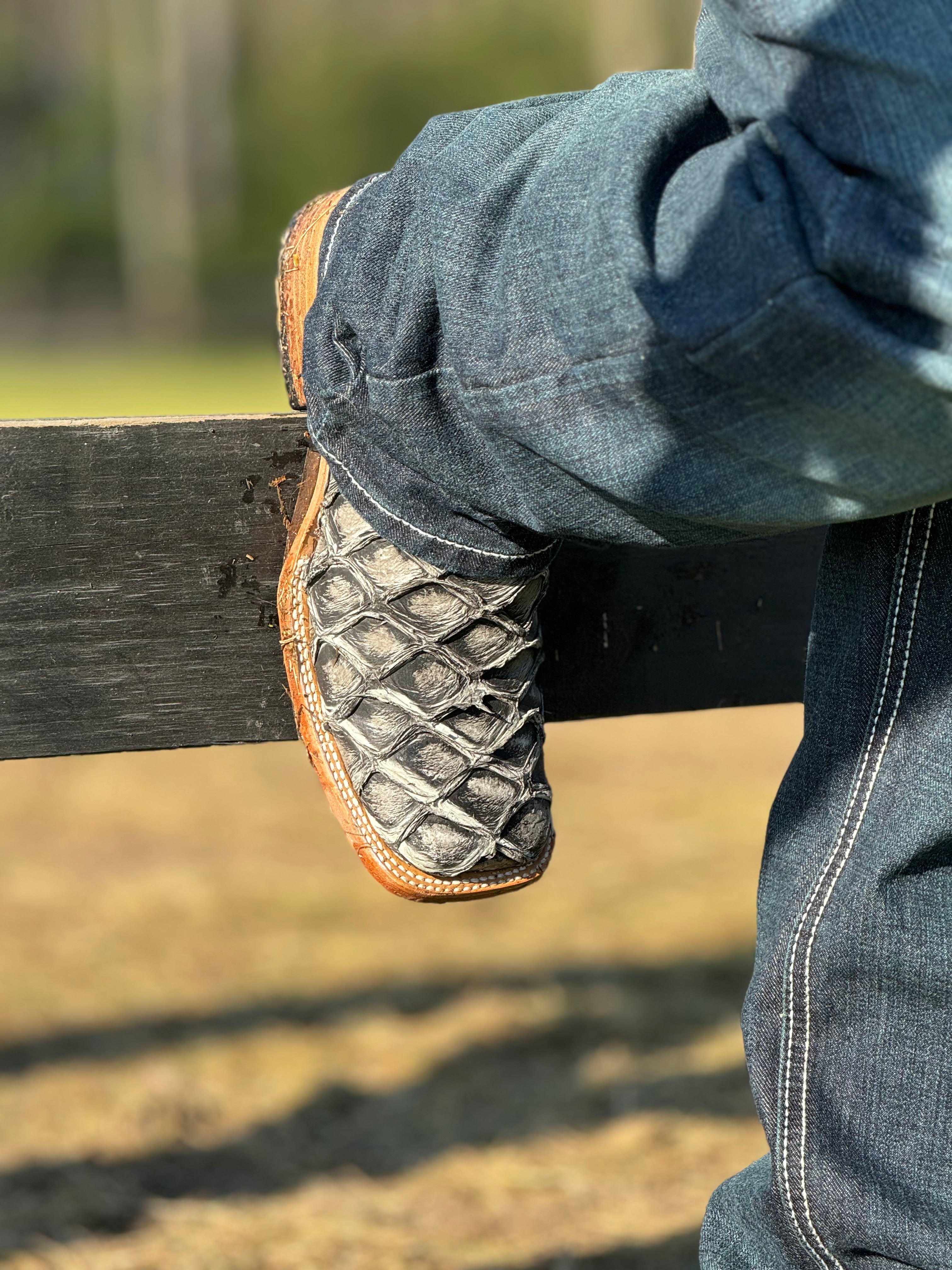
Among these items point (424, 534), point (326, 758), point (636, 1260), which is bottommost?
point (636, 1260)

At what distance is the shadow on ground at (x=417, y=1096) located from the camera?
136cm

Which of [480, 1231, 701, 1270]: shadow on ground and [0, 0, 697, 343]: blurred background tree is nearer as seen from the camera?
[480, 1231, 701, 1270]: shadow on ground

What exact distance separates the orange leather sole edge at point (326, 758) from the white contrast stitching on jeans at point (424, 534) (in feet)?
0.16

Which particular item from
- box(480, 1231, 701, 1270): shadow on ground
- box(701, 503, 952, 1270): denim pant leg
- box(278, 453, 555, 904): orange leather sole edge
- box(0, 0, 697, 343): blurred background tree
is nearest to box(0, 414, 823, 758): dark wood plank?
box(278, 453, 555, 904): orange leather sole edge

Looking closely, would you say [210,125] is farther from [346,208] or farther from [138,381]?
[346,208]

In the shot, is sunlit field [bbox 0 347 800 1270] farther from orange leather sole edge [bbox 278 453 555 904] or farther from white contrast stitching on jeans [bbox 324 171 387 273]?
white contrast stitching on jeans [bbox 324 171 387 273]

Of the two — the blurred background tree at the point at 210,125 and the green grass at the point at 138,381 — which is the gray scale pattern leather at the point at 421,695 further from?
the blurred background tree at the point at 210,125

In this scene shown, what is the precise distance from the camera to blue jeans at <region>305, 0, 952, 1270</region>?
490mm

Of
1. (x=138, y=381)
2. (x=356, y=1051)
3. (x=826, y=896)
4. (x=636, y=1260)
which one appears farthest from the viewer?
(x=138, y=381)

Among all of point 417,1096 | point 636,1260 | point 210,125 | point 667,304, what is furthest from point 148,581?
point 210,125

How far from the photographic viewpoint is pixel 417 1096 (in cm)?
159

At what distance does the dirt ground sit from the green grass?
6297 mm

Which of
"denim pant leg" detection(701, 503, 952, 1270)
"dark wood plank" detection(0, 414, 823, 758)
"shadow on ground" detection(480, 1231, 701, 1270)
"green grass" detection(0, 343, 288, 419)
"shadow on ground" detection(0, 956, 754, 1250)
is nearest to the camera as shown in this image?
"denim pant leg" detection(701, 503, 952, 1270)

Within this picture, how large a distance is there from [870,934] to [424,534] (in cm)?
27
